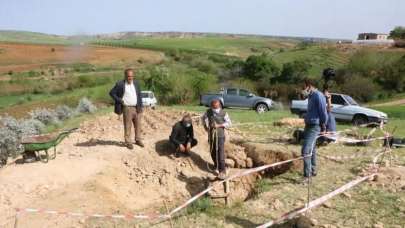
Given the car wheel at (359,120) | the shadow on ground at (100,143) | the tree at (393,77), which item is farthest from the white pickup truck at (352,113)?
the tree at (393,77)

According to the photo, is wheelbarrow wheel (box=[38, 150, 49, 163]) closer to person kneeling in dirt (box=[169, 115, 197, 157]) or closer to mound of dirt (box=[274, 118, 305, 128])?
person kneeling in dirt (box=[169, 115, 197, 157])

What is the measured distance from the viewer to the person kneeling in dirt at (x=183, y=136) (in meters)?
10.9

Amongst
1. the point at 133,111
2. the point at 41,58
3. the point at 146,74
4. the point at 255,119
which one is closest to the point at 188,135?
the point at 133,111

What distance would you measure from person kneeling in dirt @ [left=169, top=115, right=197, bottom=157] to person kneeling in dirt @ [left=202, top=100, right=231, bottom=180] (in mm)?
1168

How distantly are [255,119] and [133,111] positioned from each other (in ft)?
29.7

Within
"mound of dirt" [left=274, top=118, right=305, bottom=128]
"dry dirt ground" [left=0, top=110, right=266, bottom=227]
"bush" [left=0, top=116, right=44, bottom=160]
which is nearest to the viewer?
"dry dirt ground" [left=0, top=110, right=266, bottom=227]

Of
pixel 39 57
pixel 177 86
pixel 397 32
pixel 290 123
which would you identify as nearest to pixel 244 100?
pixel 177 86

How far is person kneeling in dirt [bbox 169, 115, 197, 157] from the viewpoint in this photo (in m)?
10.9

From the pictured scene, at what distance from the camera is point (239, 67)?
56.1 m

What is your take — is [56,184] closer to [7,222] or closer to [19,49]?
[7,222]

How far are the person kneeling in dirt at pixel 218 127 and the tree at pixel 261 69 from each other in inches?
1604

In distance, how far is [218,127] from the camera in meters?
9.55

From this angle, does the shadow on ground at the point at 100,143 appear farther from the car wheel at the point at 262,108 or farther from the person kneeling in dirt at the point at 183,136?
the car wheel at the point at 262,108

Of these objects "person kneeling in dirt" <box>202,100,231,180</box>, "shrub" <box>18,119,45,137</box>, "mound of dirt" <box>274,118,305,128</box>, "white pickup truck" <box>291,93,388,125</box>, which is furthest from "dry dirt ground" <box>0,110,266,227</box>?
"white pickup truck" <box>291,93,388,125</box>
